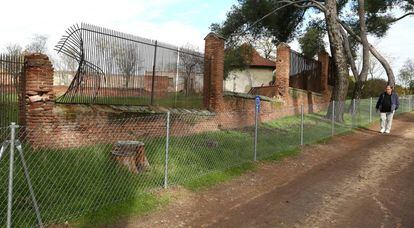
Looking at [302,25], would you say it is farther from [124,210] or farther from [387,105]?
[124,210]

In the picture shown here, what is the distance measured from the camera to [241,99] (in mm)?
17000

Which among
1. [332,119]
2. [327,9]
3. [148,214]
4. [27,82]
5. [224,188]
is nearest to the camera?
[148,214]

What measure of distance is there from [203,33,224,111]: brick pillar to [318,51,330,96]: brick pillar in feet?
39.9

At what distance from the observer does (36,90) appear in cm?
966

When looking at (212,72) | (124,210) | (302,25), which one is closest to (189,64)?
(212,72)

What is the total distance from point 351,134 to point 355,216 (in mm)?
10265

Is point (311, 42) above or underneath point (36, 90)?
above

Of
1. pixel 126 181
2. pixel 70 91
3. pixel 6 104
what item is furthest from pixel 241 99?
pixel 126 181

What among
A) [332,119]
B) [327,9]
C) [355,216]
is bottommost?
[355,216]

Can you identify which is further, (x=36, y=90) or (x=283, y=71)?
(x=283, y=71)

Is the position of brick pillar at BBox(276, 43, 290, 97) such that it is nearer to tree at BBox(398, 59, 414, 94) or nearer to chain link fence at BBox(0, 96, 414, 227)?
chain link fence at BBox(0, 96, 414, 227)

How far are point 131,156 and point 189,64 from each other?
678 cm

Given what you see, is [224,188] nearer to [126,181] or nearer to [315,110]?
[126,181]

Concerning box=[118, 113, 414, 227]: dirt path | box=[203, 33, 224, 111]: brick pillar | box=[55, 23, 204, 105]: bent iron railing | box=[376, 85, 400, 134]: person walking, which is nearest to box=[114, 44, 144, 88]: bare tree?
box=[55, 23, 204, 105]: bent iron railing
